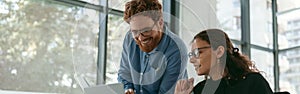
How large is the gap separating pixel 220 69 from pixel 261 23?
13.9 ft

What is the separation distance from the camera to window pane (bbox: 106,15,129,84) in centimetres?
170

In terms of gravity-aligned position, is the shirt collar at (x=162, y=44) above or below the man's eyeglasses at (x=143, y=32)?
below

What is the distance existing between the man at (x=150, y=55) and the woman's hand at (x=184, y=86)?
0.02m

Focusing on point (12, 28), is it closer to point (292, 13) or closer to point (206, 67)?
point (206, 67)

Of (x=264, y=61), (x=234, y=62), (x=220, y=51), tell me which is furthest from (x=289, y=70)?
(x=220, y=51)

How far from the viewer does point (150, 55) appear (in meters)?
1.69

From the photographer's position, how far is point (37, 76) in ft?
11.4

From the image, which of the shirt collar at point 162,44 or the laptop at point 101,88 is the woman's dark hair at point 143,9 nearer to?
the shirt collar at point 162,44

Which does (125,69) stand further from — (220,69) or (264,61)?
(264,61)

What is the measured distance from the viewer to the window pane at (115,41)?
5.57 ft

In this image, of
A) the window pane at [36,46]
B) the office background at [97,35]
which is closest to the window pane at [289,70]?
the office background at [97,35]

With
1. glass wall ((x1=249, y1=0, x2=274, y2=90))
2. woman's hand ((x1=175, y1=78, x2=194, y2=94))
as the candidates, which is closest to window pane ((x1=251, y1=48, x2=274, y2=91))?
glass wall ((x1=249, y1=0, x2=274, y2=90))

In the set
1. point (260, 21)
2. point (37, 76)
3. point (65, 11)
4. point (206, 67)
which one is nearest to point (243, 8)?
point (260, 21)

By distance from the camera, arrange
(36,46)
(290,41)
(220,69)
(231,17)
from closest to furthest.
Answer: (220,69)
(36,46)
(231,17)
(290,41)
